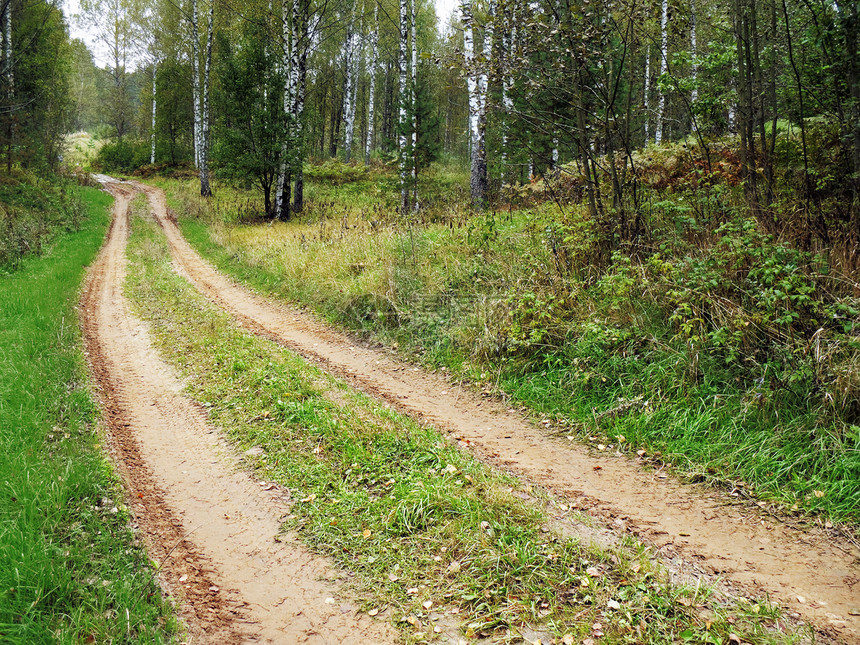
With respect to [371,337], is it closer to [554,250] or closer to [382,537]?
[554,250]

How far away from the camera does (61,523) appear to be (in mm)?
3523

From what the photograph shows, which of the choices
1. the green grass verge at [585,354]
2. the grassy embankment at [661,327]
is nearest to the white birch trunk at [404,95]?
the green grass verge at [585,354]

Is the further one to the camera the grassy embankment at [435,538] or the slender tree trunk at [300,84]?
the slender tree trunk at [300,84]

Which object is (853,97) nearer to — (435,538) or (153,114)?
(435,538)

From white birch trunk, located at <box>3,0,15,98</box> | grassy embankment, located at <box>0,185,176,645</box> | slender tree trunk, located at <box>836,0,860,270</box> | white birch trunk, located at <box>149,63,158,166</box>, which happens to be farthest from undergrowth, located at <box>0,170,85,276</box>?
slender tree trunk, located at <box>836,0,860,270</box>

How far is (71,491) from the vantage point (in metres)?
3.82

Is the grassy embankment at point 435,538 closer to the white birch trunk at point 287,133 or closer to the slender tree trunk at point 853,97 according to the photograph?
the slender tree trunk at point 853,97

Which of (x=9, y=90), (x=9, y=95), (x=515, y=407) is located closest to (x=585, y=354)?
(x=515, y=407)

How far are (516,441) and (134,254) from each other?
14.3m

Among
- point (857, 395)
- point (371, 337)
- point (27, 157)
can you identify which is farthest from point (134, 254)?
point (857, 395)

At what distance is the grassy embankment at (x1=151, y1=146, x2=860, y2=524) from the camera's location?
4.19 metres

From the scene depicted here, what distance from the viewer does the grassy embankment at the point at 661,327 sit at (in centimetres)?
419

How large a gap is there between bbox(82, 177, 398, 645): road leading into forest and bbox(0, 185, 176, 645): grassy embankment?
0.19 meters

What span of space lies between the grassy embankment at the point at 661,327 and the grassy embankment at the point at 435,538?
56.5 inches
